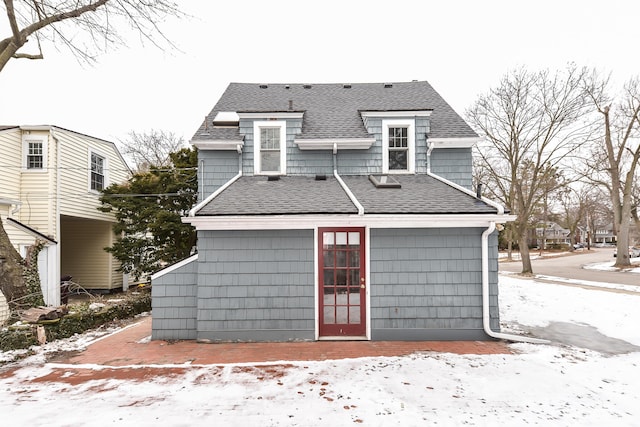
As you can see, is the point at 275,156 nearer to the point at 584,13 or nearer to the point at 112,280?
the point at 112,280

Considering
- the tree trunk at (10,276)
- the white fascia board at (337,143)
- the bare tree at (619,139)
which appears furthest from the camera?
the bare tree at (619,139)

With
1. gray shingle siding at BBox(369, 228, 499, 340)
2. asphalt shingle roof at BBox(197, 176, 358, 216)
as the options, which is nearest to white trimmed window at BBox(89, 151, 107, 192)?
asphalt shingle roof at BBox(197, 176, 358, 216)

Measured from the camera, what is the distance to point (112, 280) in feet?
45.0

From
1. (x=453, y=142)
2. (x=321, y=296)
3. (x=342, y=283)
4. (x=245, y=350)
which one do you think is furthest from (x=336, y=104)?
(x=245, y=350)

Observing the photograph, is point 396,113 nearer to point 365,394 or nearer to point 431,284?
point 431,284

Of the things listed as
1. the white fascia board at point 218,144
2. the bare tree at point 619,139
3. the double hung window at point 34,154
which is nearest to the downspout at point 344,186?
the white fascia board at point 218,144

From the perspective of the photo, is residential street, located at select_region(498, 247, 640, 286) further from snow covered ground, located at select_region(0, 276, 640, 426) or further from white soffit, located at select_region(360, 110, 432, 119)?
white soffit, located at select_region(360, 110, 432, 119)

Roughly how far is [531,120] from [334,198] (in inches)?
641

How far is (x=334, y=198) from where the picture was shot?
270 inches

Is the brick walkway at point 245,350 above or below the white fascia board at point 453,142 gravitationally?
below

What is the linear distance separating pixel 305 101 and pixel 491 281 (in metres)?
7.67

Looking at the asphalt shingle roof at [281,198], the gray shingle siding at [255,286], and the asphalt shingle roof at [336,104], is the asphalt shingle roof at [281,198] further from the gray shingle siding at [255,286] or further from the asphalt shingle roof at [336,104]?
the asphalt shingle roof at [336,104]

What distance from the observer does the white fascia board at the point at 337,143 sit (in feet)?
26.9

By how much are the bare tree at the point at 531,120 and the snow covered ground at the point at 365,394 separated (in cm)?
1498
